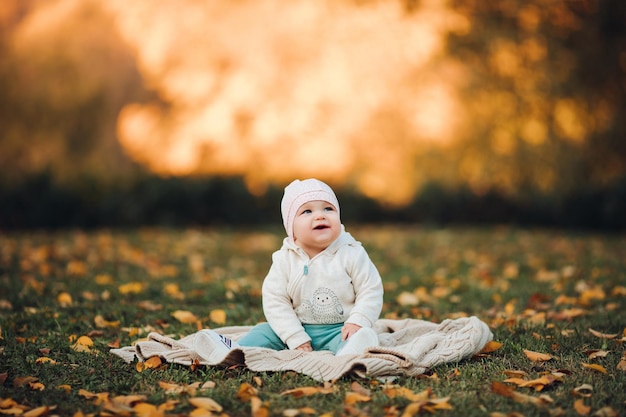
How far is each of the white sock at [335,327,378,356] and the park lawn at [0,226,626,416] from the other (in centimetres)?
19

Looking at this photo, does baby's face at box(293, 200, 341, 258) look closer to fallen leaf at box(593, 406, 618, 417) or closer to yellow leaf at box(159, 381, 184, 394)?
yellow leaf at box(159, 381, 184, 394)

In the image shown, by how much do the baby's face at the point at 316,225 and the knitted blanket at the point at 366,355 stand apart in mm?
537

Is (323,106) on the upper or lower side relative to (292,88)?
lower

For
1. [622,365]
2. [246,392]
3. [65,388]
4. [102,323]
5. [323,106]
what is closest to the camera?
[246,392]

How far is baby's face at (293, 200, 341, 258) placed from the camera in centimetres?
328

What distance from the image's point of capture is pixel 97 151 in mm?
12562

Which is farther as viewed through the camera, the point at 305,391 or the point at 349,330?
the point at 349,330

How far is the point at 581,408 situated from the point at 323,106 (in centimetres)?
1125

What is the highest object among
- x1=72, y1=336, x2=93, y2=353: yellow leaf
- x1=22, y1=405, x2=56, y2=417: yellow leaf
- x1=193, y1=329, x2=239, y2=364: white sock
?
x1=193, y1=329, x2=239, y2=364: white sock

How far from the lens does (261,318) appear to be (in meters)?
4.48

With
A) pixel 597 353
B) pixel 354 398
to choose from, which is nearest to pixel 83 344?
pixel 354 398

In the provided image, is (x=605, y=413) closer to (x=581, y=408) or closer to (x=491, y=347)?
(x=581, y=408)

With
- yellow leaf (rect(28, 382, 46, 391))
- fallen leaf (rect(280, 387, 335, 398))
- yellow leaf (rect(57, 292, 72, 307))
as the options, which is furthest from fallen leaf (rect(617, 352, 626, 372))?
yellow leaf (rect(57, 292, 72, 307))

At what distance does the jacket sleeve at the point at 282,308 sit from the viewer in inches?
128
